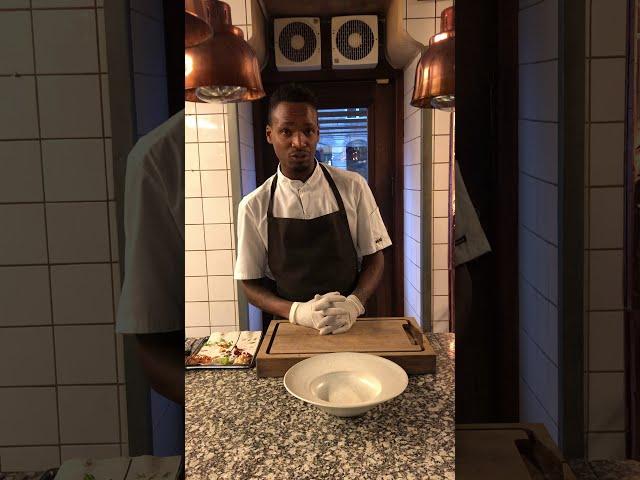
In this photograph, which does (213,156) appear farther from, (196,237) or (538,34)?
(538,34)

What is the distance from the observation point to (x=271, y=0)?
44cm

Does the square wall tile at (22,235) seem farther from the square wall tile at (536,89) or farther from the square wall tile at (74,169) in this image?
the square wall tile at (536,89)

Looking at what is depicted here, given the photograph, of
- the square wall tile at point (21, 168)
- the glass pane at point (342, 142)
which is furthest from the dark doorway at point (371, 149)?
the square wall tile at point (21, 168)

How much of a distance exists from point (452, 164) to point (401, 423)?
9.4 inches

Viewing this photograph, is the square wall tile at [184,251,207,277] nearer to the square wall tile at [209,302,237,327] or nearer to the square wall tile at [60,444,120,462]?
the square wall tile at [209,302,237,327]

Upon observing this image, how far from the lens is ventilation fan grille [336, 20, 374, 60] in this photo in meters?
0.44

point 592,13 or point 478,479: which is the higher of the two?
point 592,13

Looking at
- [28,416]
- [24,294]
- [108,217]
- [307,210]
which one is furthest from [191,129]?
[28,416]

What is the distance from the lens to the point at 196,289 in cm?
44

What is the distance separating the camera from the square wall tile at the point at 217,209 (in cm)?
43

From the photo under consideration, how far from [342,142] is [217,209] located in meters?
0.12

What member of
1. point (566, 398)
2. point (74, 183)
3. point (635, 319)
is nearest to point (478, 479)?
point (566, 398)

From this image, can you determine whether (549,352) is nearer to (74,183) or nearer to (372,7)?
(372,7)

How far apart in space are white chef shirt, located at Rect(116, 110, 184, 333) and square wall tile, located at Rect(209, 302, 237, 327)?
11 cm
